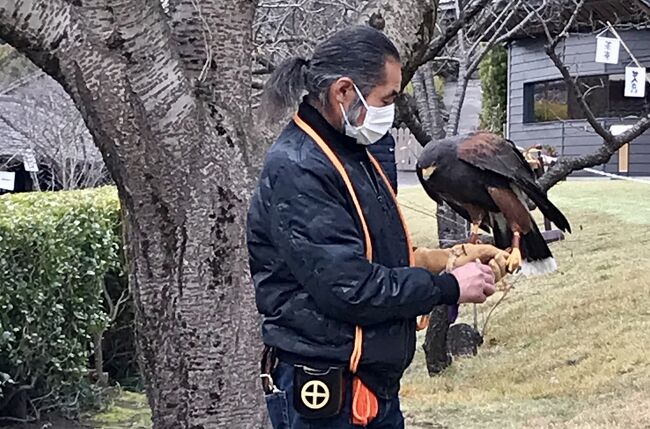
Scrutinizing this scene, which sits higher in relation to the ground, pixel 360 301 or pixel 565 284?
pixel 360 301

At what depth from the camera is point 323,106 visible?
270 cm

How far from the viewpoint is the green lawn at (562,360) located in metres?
6.87

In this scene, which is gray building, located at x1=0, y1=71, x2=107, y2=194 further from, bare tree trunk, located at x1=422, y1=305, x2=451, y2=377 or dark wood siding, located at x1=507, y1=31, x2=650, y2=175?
dark wood siding, located at x1=507, y1=31, x2=650, y2=175

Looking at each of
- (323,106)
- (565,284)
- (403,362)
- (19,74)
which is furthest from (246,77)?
(19,74)

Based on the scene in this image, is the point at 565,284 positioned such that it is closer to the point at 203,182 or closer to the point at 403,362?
the point at 203,182

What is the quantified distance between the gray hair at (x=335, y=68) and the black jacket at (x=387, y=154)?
0.32 metres

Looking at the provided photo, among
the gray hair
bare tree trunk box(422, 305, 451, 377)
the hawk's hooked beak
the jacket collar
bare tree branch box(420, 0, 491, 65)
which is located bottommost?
bare tree trunk box(422, 305, 451, 377)

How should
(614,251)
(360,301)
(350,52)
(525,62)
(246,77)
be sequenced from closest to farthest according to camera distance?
(360,301) < (350,52) < (246,77) < (614,251) < (525,62)

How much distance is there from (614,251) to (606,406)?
20.2ft

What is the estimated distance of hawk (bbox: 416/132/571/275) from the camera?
3596 mm

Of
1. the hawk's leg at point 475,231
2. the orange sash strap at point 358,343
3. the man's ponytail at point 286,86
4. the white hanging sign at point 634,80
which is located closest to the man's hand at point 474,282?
the orange sash strap at point 358,343

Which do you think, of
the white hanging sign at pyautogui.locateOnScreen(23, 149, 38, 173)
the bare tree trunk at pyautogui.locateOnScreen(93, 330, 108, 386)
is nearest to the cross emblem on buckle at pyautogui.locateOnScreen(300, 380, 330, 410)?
the bare tree trunk at pyautogui.locateOnScreen(93, 330, 108, 386)

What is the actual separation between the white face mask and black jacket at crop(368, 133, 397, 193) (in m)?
0.23

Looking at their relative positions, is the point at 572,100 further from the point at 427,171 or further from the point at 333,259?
the point at 333,259
